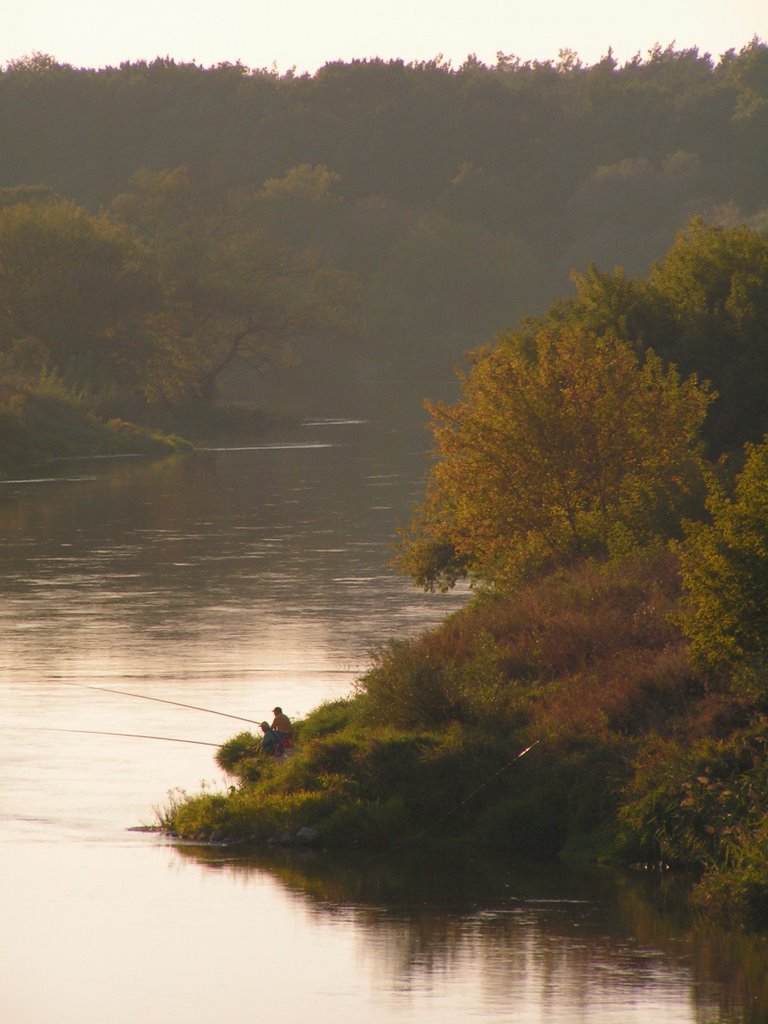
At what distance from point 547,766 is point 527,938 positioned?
4.32 metres

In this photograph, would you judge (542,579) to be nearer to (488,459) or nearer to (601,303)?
(488,459)

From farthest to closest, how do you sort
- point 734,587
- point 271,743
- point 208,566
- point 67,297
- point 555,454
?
point 67,297 < point 208,566 < point 555,454 < point 271,743 < point 734,587

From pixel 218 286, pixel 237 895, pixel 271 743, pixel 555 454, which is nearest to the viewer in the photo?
pixel 237 895

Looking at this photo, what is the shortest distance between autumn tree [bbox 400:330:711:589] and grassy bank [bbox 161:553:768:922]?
26.7 feet

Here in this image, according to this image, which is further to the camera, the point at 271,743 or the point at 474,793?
the point at 271,743

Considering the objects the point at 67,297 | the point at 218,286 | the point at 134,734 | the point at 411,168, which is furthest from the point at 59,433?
the point at 411,168

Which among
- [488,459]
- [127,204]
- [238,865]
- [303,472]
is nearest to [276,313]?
[127,204]

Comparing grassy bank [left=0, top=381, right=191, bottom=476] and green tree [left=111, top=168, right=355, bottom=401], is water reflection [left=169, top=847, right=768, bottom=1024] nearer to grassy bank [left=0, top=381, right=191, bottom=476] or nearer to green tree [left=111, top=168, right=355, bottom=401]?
grassy bank [left=0, top=381, right=191, bottom=476]

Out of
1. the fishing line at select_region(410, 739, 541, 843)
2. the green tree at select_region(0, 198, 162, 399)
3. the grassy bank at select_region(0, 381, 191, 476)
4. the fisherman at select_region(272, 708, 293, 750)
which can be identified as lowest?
the fishing line at select_region(410, 739, 541, 843)

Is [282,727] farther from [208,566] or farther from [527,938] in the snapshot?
[208,566]

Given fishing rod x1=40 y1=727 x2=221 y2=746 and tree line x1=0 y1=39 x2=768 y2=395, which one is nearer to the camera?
fishing rod x1=40 y1=727 x2=221 y2=746

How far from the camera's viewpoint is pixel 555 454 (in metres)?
38.1

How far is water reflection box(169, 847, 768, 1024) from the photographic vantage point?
18656 millimetres

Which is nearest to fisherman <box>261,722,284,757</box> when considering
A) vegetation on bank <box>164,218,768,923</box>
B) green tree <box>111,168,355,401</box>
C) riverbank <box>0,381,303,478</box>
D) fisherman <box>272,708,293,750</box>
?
fisherman <box>272,708,293,750</box>
